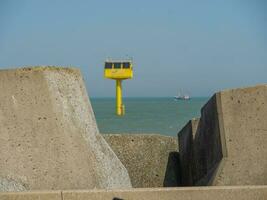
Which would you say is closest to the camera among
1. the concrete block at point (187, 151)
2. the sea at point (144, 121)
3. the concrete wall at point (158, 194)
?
the concrete wall at point (158, 194)

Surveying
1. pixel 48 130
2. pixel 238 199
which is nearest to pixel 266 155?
pixel 238 199

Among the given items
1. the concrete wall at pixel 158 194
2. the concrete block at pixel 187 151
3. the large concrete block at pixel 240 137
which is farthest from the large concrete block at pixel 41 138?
the concrete block at pixel 187 151

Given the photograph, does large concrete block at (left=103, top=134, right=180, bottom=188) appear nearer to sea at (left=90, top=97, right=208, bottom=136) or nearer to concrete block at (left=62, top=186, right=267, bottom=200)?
concrete block at (left=62, top=186, right=267, bottom=200)

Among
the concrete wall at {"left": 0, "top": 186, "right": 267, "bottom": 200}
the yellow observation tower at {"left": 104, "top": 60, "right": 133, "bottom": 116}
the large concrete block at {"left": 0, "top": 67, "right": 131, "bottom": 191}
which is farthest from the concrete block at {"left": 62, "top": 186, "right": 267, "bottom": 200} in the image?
the yellow observation tower at {"left": 104, "top": 60, "right": 133, "bottom": 116}

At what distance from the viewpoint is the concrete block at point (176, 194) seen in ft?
11.8

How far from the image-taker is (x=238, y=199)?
145 inches

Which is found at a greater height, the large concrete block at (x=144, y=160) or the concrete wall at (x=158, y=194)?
the concrete wall at (x=158, y=194)

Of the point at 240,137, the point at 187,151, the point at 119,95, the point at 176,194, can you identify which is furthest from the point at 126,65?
the point at 176,194

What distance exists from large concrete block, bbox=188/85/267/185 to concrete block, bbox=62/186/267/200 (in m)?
0.52

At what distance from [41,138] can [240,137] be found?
1.69 m

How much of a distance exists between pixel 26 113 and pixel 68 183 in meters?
0.67

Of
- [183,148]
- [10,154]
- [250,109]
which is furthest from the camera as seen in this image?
[183,148]

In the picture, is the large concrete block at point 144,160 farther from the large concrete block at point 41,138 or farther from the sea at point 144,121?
the sea at point 144,121

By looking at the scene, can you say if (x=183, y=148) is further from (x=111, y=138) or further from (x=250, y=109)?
(x=250, y=109)
